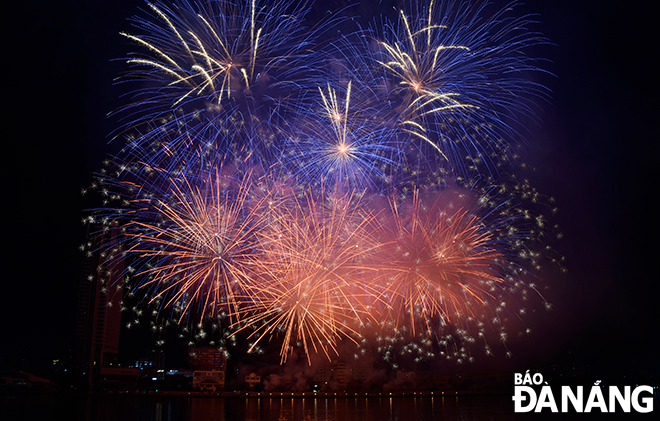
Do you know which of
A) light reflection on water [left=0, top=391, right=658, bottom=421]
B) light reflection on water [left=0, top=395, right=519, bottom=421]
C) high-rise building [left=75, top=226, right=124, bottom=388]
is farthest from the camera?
high-rise building [left=75, top=226, right=124, bottom=388]

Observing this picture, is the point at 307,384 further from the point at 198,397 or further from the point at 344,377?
the point at 198,397

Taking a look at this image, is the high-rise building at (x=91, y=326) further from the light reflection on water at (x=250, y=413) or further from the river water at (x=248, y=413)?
the light reflection on water at (x=250, y=413)

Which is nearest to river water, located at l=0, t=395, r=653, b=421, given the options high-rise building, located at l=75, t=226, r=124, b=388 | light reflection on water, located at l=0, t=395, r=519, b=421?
light reflection on water, located at l=0, t=395, r=519, b=421

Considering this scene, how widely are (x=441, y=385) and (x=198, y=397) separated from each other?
58.7 metres

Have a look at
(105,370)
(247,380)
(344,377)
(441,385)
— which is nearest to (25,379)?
→ (105,370)

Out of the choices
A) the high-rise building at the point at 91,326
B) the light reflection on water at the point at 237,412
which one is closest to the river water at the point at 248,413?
the light reflection on water at the point at 237,412

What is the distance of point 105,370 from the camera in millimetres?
105125

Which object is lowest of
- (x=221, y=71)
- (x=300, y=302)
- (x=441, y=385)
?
(x=441, y=385)

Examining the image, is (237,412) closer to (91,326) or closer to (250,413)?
(250,413)

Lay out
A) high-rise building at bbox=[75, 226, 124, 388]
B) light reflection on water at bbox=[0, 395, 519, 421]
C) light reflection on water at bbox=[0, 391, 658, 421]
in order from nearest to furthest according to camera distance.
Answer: light reflection on water at bbox=[0, 391, 658, 421] → light reflection on water at bbox=[0, 395, 519, 421] → high-rise building at bbox=[75, 226, 124, 388]

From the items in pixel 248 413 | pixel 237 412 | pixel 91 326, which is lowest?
pixel 237 412

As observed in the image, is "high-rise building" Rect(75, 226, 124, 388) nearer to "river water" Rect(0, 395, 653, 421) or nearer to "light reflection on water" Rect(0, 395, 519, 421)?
"light reflection on water" Rect(0, 395, 519, 421)

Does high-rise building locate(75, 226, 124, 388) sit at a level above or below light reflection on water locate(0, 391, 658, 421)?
above

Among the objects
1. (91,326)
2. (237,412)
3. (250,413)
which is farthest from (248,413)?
(91,326)
